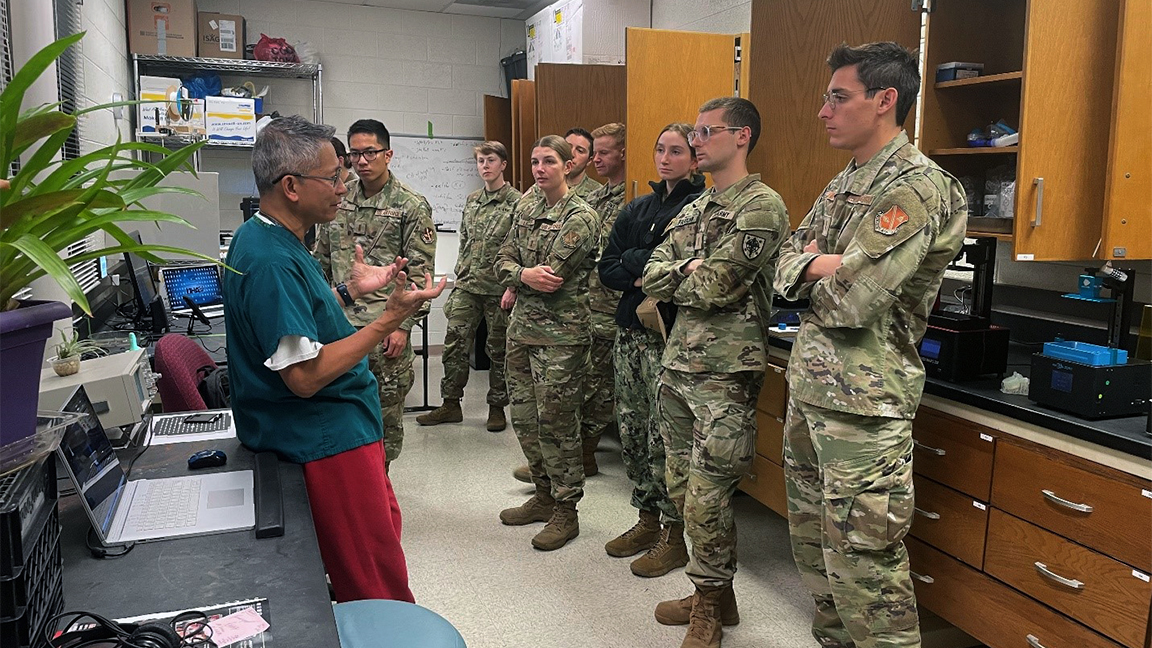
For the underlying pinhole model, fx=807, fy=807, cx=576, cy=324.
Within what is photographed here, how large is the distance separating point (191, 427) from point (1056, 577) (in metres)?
2.17

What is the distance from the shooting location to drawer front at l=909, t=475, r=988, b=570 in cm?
214

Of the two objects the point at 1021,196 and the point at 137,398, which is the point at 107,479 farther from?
the point at 1021,196

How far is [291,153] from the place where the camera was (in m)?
1.76

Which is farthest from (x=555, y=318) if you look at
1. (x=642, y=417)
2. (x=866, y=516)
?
(x=866, y=516)

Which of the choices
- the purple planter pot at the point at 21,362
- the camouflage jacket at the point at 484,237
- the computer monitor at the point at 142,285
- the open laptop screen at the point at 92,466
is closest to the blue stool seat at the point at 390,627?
the open laptop screen at the point at 92,466

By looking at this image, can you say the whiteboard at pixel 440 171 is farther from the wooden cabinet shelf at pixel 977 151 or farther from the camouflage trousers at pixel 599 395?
the wooden cabinet shelf at pixel 977 151

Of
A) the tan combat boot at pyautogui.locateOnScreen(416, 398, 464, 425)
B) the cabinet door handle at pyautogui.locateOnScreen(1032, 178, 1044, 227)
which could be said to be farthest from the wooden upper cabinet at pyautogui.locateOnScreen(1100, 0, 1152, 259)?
the tan combat boot at pyautogui.locateOnScreen(416, 398, 464, 425)

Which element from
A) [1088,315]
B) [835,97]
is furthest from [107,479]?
[1088,315]

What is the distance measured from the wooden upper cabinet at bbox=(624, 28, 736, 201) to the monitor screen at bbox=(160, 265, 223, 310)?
223 centimetres

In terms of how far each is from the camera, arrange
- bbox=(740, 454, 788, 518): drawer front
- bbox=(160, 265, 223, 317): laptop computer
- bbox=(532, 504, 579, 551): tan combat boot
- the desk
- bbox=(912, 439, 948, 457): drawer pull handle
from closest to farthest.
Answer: the desk, bbox=(912, 439, 948, 457): drawer pull handle, bbox=(740, 454, 788, 518): drawer front, bbox=(532, 504, 579, 551): tan combat boot, bbox=(160, 265, 223, 317): laptop computer

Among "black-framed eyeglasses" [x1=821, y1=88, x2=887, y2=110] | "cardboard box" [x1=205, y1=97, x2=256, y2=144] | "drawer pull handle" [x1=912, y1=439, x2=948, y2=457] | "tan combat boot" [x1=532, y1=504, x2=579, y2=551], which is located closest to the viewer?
"black-framed eyeglasses" [x1=821, y1=88, x2=887, y2=110]

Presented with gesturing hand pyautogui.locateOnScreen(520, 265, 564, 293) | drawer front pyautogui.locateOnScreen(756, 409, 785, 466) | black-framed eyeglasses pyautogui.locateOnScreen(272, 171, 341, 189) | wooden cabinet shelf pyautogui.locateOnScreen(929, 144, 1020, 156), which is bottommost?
drawer front pyautogui.locateOnScreen(756, 409, 785, 466)

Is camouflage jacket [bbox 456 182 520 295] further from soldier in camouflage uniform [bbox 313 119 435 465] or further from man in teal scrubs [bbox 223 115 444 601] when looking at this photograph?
man in teal scrubs [bbox 223 115 444 601]

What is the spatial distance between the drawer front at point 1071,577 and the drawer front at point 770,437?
3.25ft
